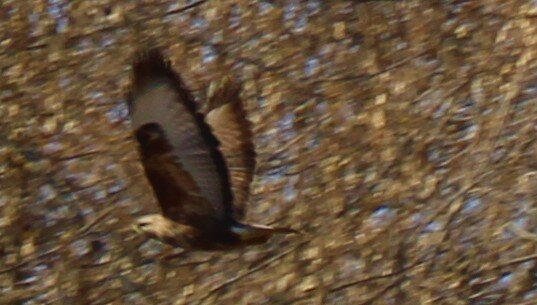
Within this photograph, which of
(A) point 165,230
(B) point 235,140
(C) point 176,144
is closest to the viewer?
(C) point 176,144

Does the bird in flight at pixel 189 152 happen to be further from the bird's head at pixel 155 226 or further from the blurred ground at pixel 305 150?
the blurred ground at pixel 305 150

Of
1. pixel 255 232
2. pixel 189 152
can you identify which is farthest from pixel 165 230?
pixel 189 152

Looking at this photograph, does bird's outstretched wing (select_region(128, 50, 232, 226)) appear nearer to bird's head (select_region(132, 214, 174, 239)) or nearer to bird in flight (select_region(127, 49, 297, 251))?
bird in flight (select_region(127, 49, 297, 251))

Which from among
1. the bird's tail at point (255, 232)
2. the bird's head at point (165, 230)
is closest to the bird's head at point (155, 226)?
the bird's head at point (165, 230)

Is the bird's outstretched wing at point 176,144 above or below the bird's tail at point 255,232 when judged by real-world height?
above

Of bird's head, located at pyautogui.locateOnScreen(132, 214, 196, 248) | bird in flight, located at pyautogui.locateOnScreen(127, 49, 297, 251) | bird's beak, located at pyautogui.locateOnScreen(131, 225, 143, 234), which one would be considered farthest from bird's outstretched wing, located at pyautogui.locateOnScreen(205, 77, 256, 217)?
bird's beak, located at pyautogui.locateOnScreen(131, 225, 143, 234)

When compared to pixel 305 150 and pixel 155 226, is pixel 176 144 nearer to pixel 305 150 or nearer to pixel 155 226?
pixel 155 226
